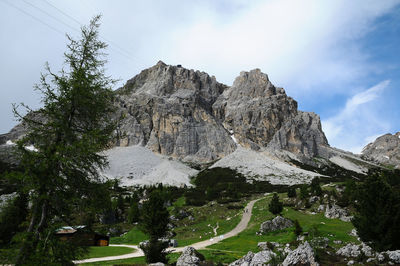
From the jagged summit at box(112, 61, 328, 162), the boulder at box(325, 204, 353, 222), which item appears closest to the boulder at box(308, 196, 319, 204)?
the boulder at box(325, 204, 353, 222)

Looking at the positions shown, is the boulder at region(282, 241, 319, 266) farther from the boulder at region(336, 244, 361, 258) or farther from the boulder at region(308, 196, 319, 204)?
the boulder at region(308, 196, 319, 204)

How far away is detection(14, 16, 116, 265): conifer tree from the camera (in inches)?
344

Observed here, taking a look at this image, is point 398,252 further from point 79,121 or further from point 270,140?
point 270,140

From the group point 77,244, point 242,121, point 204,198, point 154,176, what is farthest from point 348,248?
point 242,121

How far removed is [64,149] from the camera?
8.95 metres

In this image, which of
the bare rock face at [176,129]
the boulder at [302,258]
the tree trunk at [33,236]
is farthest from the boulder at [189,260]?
the bare rock face at [176,129]

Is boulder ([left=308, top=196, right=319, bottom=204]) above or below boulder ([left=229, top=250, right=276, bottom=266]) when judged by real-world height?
above

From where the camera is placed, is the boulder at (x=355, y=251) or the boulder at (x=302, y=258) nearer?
the boulder at (x=302, y=258)

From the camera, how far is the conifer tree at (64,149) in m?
8.74

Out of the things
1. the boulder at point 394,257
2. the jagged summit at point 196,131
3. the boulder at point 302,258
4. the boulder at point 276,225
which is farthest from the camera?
the jagged summit at point 196,131

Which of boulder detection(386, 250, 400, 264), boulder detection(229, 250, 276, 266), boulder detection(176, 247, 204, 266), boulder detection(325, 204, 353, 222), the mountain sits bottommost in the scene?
boulder detection(176, 247, 204, 266)

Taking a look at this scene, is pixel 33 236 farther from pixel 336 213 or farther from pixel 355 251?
pixel 336 213

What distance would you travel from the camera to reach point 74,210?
32.3ft

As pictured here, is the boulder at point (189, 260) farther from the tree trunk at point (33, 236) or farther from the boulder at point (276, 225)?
the boulder at point (276, 225)
